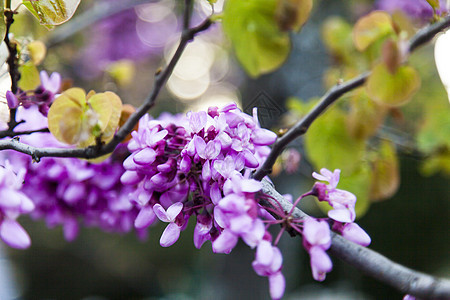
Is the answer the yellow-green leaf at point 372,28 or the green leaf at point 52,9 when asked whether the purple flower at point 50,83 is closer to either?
the green leaf at point 52,9

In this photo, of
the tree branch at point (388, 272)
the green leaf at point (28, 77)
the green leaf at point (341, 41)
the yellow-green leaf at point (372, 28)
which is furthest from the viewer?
the green leaf at point (341, 41)

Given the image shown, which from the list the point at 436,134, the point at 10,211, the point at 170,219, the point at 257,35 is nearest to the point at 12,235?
the point at 10,211

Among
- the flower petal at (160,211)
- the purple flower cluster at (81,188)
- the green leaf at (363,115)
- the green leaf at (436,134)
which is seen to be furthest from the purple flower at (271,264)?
the green leaf at (436,134)

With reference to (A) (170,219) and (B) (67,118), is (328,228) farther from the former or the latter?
(B) (67,118)

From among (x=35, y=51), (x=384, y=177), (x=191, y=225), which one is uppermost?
(x=35, y=51)

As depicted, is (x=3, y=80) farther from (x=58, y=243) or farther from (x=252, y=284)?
(x=58, y=243)

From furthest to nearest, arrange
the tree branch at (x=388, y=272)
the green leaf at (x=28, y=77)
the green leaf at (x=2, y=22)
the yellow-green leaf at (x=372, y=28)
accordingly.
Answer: the yellow-green leaf at (x=372, y=28) < the green leaf at (x=28, y=77) < the green leaf at (x=2, y=22) < the tree branch at (x=388, y=272)
